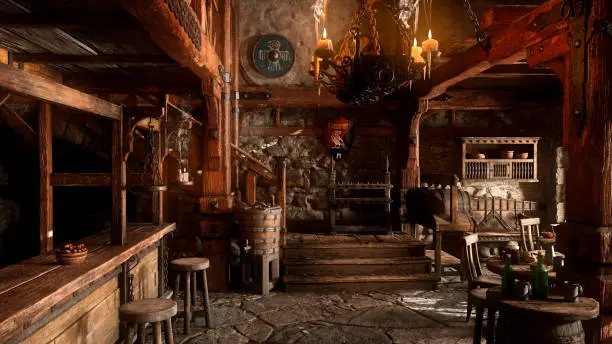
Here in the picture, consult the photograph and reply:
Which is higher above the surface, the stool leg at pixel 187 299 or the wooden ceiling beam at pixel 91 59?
the wooden ceiling beam at pixel 91 59

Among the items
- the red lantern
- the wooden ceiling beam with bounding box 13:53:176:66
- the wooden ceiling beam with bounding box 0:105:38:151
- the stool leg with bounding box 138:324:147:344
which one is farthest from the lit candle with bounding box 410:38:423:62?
the wooden ceiling beam with bounding box 0:105:38:151

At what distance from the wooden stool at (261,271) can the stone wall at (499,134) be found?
15.6ft

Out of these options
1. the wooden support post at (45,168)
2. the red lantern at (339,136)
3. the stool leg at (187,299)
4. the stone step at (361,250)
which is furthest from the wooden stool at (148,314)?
the red lantern at (339,136)

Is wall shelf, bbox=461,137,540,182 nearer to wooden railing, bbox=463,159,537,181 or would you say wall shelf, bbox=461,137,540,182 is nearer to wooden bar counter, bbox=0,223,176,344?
wooden railing, bbox=463,159,537,181

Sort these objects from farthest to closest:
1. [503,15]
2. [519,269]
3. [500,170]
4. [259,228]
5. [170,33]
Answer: [500,170], [259,228], [503,15], [519,269], [170,33]

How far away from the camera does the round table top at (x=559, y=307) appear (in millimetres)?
3023

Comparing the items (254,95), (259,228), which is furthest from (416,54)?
(254,95)

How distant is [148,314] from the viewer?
3506mm

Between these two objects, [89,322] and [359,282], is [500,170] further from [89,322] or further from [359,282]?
[89,322]

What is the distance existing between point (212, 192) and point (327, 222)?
11.4 feet

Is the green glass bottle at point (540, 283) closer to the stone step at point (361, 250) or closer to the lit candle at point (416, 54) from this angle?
the lit candle at point (416, 54)

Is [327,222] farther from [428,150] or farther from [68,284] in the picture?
[68,284]

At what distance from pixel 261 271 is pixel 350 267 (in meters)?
1.51

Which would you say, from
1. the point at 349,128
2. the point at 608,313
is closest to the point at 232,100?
the point at 349,128
